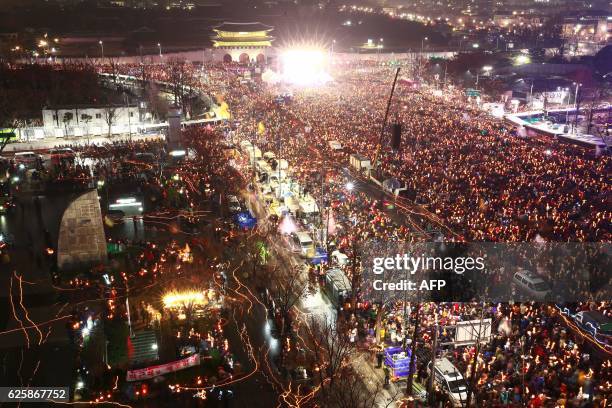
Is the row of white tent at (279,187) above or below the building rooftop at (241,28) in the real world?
below

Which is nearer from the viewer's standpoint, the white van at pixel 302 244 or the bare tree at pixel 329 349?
the bare tree at pixel 329 349

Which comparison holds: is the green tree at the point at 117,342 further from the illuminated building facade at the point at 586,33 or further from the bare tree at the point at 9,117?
the illuminated building facade at the point at 586,33

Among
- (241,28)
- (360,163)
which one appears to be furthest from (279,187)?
(241,28)

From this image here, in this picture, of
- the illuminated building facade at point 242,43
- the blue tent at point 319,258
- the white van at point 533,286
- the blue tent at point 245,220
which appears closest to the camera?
the white van at point 533,286

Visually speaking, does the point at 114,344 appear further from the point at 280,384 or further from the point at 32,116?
the point at 32,116

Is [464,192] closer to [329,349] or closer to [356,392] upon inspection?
[329,349]

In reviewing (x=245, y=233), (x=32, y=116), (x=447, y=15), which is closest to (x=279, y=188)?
(x=245, y=233)

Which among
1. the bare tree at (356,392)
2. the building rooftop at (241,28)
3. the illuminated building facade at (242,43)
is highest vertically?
the building rooftop at (241,28)

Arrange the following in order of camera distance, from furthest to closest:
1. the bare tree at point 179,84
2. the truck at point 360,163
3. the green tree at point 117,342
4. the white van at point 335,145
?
1. the bare tree at point 179,84
2. the white van at point 335,145
3. the truck at point 360,163
4. the green tree at point 117,342

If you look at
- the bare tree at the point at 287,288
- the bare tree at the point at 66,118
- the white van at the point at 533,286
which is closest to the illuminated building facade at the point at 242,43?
the bare tree at the point at 66,118
